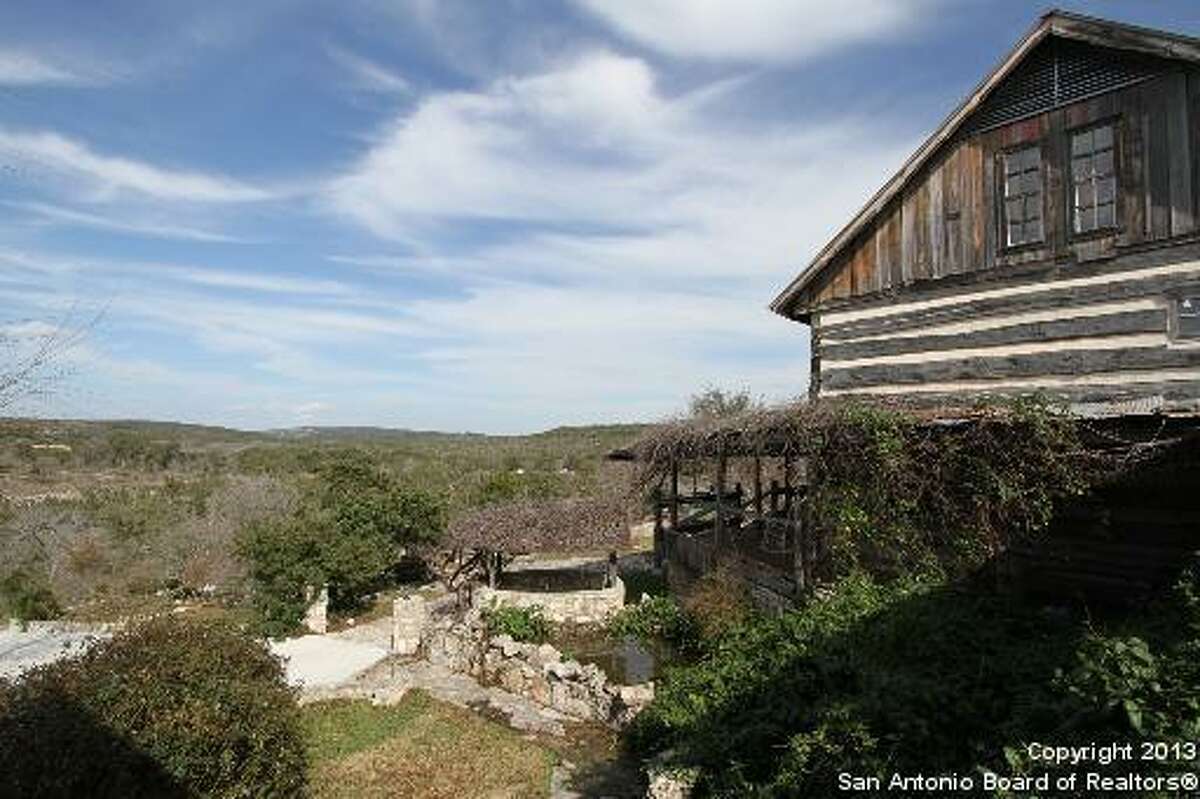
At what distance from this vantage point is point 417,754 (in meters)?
11.8

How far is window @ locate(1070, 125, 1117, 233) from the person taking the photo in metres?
11.5

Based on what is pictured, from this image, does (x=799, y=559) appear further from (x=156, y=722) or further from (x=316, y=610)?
(x=316, y=610)

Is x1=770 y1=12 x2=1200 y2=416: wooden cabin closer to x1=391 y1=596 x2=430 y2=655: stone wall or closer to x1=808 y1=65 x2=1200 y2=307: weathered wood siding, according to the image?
x1=808 y1=65 x2=1200 y2=307: weathered wood siding

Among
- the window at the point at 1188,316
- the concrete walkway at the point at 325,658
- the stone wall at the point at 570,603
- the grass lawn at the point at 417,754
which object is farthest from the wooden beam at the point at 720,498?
the concrete walkway at the point at 325,658

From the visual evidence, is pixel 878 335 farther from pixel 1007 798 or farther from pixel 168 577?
pixel 168 577

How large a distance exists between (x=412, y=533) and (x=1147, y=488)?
2280cm

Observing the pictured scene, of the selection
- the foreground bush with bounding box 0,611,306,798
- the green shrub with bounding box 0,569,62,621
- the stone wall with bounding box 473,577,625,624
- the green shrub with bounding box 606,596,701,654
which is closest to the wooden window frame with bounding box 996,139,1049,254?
the green shrub with bounding box 606,596,701,654

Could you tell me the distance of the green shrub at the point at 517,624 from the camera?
18.1 m

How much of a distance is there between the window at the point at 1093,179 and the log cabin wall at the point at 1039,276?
3.8 inches

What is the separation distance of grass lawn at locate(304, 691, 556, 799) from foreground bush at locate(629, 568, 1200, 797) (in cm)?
184

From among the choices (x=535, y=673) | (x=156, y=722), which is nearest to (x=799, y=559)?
(x=535, y=673)

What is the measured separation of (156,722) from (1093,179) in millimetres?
13231

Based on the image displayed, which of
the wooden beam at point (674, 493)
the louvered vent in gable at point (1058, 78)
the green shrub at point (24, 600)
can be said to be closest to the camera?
the louvered vent in gable at point (1058, 78)

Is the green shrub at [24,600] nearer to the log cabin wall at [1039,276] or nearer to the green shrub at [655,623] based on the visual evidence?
the green shrub at [655,623]
